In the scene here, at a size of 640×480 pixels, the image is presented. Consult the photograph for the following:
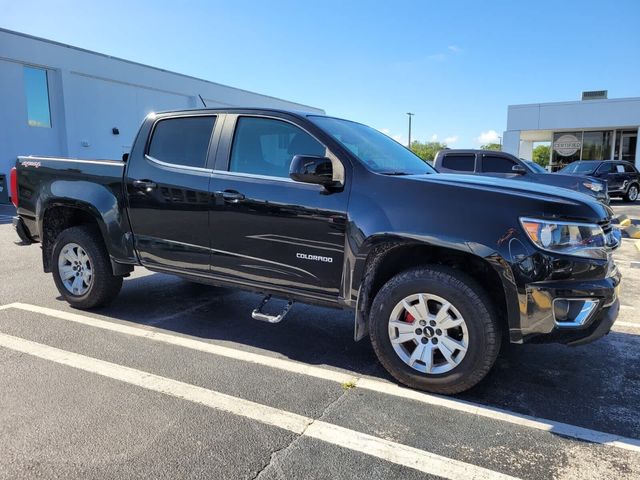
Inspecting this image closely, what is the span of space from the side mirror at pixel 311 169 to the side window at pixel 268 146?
1.03 ft

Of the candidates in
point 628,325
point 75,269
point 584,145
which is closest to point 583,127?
point 584,145

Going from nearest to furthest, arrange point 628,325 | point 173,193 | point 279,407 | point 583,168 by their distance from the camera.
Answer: point 279,407, point 173,193, point 628,325, point 583,168

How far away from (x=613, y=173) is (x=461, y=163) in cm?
1080

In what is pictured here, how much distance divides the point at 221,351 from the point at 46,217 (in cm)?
260

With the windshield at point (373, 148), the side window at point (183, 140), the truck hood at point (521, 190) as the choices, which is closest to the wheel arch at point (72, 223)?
the side window at point (183, 140)

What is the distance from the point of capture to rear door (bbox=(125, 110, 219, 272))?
423cm

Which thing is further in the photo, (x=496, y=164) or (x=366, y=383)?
(x=496, y=164)

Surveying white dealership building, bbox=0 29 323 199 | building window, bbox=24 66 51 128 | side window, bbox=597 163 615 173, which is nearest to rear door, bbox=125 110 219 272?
white dealership building, bbox=0 29 323 199

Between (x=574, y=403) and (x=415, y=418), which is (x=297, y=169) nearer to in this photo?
(x=415, y=418)

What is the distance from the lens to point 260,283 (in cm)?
401

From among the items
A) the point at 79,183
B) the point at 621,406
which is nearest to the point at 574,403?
the point at 621,406

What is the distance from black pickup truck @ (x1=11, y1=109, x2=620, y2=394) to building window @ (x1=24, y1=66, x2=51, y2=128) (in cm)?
1951

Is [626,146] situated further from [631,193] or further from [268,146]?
[268,146]

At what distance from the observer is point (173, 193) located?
4.32 metres
